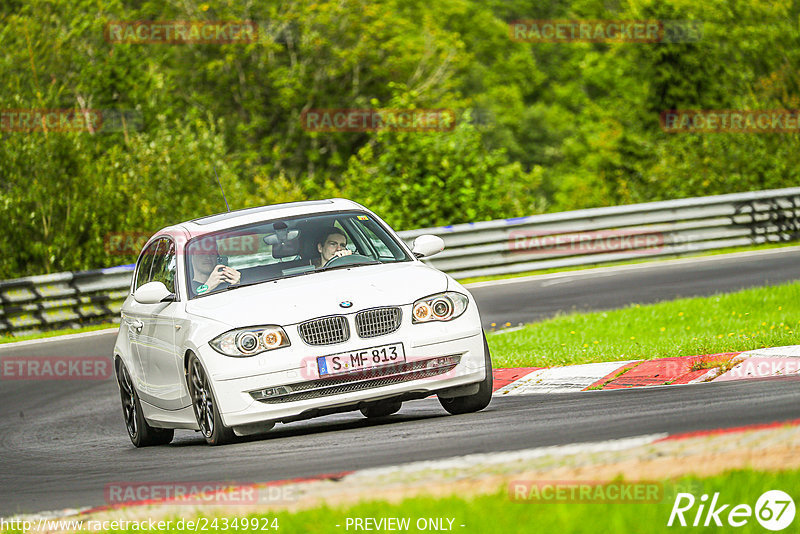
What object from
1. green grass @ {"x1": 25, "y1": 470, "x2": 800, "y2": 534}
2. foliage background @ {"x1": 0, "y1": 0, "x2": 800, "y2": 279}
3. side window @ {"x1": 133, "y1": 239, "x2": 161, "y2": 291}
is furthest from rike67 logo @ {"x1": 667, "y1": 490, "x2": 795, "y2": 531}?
foliage background @ {"x1": 0, "y1": 0, "x2": 800, "y2": 279}

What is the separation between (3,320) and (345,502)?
14.4 metres

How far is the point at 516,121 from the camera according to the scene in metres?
71.9

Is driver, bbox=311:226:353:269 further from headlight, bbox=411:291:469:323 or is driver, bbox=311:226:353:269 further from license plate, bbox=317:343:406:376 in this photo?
license plate, bbox=317:343:406:376

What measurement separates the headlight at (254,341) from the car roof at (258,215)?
1506 mm

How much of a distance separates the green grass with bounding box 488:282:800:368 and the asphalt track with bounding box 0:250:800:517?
1488mm

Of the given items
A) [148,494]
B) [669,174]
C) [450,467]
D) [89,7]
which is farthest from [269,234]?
[89,7]

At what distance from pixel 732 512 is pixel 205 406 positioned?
185 inches

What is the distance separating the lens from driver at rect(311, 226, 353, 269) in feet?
30.2

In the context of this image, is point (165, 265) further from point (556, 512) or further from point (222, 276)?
point (556, 512)

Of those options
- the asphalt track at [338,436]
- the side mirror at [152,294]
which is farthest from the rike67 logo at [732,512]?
the side mirror at [152,294]

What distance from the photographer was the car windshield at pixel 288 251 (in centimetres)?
902

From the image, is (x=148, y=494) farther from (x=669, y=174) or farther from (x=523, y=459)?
(x=669, y=174)

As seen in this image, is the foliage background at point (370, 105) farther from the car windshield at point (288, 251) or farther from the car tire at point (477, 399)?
the car tire at point (477, 399)

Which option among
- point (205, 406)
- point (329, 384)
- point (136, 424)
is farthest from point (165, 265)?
point (329, 384)
